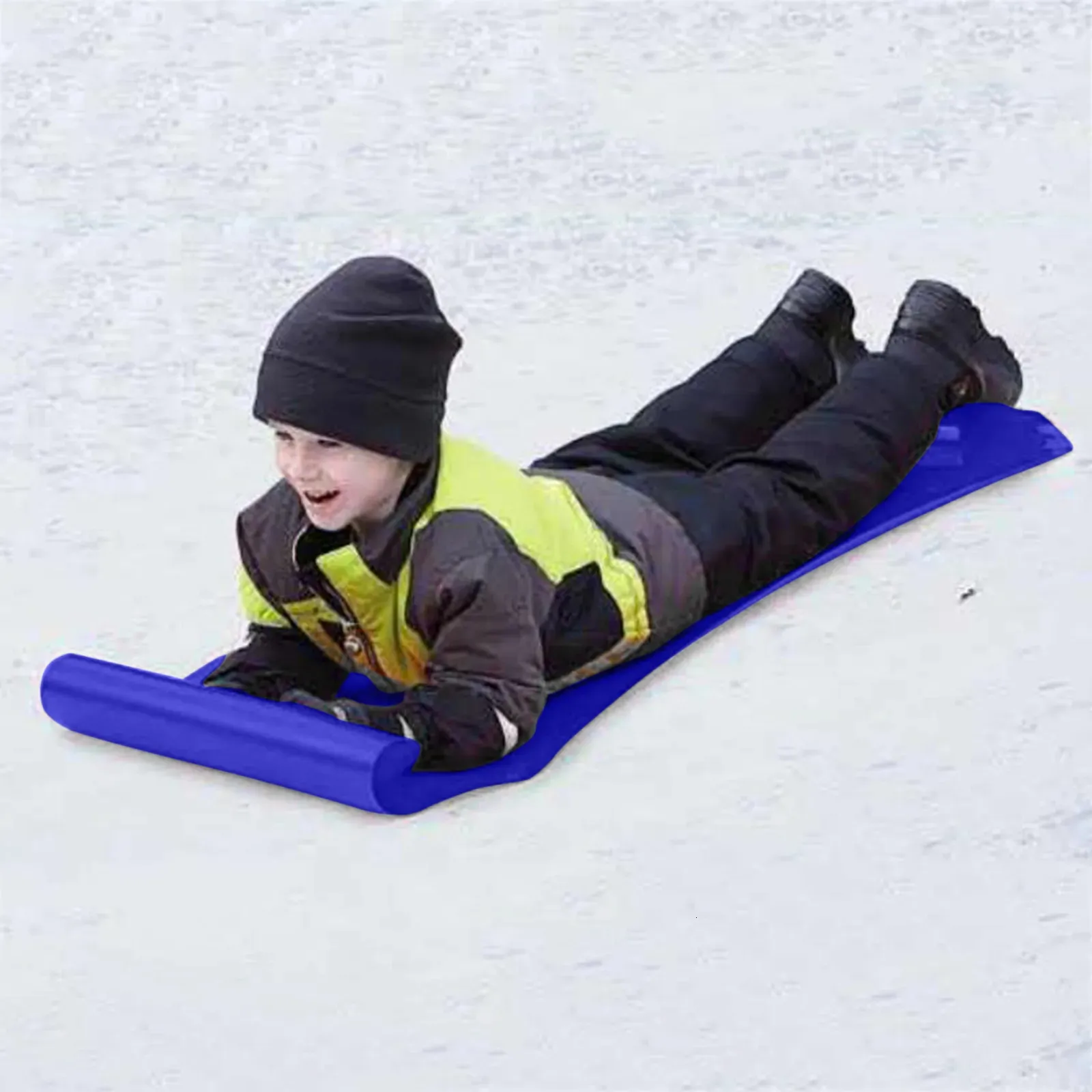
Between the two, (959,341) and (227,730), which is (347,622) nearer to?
(227,730)

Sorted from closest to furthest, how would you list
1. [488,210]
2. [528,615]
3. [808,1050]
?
[808,1050]
[528,615]
[488,210]

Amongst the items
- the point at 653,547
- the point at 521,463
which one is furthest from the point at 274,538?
the point at 521,463

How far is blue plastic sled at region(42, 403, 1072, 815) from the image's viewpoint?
10.8ft

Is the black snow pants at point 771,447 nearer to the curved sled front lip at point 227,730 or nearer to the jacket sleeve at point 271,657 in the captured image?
the jacket sleeve at point 271,657

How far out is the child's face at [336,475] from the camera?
331 centimetres

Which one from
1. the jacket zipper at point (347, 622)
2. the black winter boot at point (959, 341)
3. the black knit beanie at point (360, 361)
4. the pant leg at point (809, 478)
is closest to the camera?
the black knit beanie at point (360, 361)

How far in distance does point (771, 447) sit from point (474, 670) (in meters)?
0.72

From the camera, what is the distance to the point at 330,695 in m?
3.57

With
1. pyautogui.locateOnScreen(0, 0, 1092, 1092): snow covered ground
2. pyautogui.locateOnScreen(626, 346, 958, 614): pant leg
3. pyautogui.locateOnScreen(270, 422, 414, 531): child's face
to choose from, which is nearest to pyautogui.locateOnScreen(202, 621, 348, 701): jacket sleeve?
pyautogui.locateOnScreen(0, 0, 1092, 1092): snow covered ground

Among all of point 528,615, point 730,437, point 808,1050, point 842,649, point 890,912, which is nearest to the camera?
point 808,1050

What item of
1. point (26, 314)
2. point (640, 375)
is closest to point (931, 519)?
point (640, 375)

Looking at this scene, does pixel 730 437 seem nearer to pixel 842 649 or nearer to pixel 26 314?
pixel 842 649

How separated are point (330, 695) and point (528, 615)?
321 mm

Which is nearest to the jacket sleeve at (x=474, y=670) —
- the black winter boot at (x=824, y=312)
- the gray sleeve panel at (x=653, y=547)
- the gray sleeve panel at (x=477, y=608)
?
the gray sleeve panel at (x=477, y=608)
